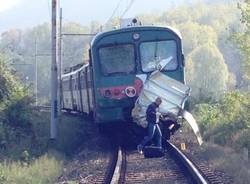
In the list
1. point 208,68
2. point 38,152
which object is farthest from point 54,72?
point 208,68

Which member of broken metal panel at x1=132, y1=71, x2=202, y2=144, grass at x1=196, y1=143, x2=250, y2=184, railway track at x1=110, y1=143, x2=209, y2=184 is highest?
broken metal panel at x1=132, y1=71, x2=202, y2=144

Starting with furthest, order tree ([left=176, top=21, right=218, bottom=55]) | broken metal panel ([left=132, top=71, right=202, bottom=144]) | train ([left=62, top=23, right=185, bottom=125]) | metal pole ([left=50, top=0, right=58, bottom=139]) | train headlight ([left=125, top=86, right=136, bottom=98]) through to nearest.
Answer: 1. tree ([left=176, top=21, right=218, bottom=55])
2. metal pole ([left=50, top=0, right=58, bottom=139])
3. train ([left=62, top=23, right=185, bottom=125])
4. train headlight ([left=125, top=86, right=136, bottom=98])
5. broken metal panel ([left=132, top=71, right=202, bottom=144])

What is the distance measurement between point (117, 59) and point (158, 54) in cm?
120

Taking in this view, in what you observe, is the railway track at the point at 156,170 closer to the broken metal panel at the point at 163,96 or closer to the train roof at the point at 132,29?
the broken metal panel at the point at 163,96

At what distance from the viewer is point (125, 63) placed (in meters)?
20.6

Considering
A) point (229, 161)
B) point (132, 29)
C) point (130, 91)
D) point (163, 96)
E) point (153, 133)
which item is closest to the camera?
point (229, 161)

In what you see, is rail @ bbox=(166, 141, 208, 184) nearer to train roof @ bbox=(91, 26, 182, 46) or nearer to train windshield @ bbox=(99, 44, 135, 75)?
train windshield @ bbox=(99, 44, 135, 75)

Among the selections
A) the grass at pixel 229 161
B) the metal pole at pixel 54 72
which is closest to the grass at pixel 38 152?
the metal pole at pixel 54 72

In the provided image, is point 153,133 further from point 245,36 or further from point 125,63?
point 245,36

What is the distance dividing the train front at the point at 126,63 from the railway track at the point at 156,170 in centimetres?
150

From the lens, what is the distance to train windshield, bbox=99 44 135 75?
2045 centimetres

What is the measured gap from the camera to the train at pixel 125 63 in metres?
20.2

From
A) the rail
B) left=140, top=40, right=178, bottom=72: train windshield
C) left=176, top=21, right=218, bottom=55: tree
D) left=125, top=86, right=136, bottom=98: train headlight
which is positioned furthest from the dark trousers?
left=176, top=21, right=218, bottom=55: tree

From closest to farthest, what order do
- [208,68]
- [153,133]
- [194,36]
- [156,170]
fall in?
1. [156,170]
2. [153,133]
3. [208,68]
4. [194,36]
